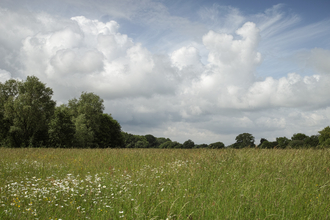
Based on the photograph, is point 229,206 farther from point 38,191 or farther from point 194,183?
point 38,191

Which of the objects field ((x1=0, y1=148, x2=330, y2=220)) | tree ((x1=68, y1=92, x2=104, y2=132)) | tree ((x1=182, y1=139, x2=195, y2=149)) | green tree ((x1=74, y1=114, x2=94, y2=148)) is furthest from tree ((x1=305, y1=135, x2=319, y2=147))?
tree ((x1=68, y1=92, x2=104, y2=132))

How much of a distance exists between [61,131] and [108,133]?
1635 cm

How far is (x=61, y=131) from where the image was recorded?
39281 mm

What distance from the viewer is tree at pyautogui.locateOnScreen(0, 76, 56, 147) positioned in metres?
33.6

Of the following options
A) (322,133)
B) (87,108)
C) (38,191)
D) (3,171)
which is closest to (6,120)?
(87,108)

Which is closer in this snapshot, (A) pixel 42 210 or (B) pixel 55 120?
(A) pixel 42 210

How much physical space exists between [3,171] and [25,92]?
99.7ft

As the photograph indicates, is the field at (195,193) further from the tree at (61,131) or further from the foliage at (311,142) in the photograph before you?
the tree at (61,131)

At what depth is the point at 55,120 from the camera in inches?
1489

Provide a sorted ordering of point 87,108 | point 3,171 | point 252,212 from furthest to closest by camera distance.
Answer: point 87,108, point 3,171, point 252,212

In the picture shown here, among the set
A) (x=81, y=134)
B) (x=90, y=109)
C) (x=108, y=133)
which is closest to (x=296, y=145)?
(x=81, y=134)

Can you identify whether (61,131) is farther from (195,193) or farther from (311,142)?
(195,193)

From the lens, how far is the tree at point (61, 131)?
38050 mm

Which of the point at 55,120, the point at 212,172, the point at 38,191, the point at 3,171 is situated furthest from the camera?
the point at 55,120
